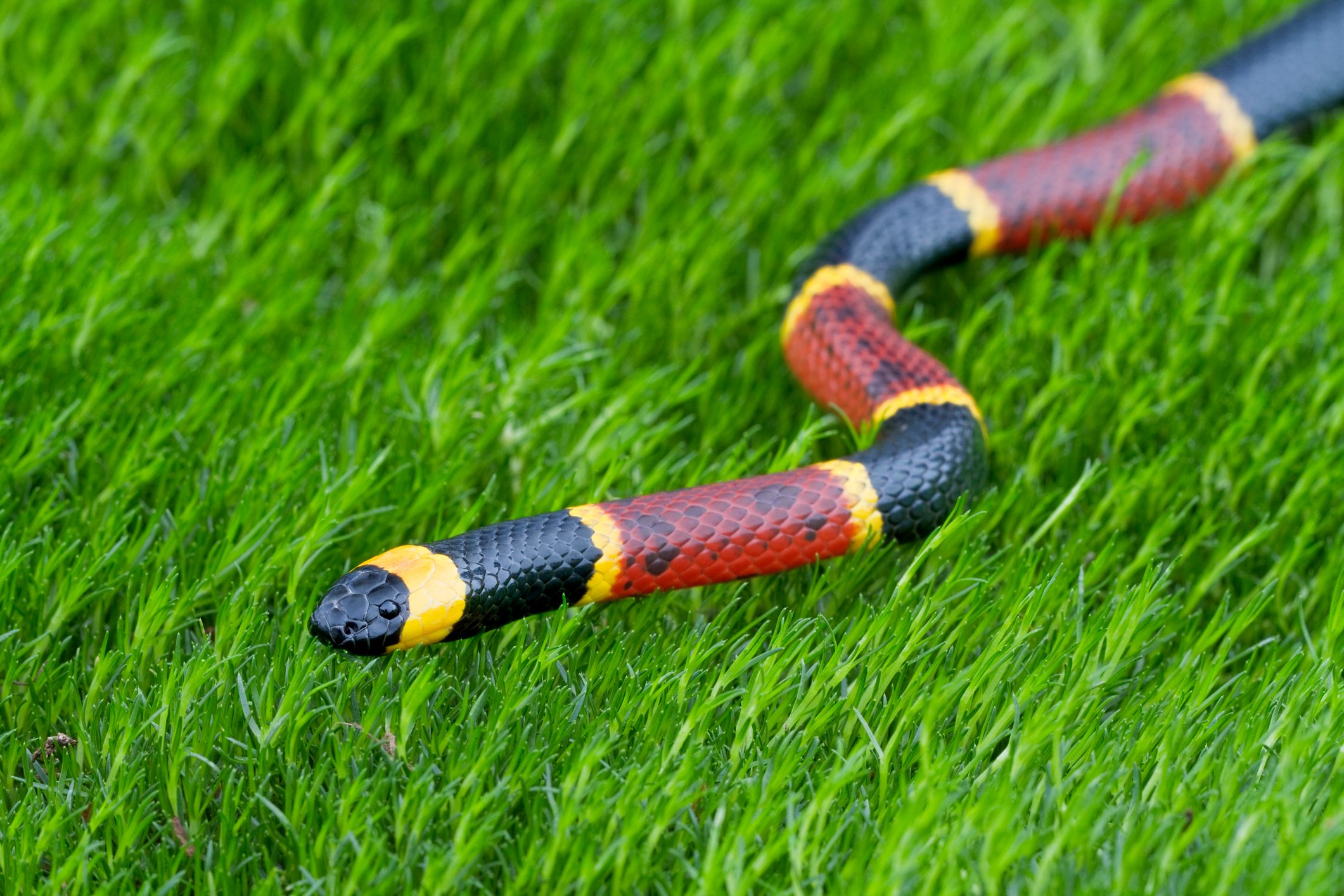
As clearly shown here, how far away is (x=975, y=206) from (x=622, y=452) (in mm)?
1400

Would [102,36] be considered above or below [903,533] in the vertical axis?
above

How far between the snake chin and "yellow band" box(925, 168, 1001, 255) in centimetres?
210

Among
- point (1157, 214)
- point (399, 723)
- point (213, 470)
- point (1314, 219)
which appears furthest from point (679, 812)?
point (1314, 219)

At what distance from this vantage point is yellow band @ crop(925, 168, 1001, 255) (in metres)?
3.73

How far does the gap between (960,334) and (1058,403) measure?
0.39 m

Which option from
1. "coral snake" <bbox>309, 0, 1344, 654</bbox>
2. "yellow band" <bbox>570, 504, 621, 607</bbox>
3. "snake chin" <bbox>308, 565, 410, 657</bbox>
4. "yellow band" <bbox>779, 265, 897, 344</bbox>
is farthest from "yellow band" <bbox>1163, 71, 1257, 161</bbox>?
"snake chin" <bbox>308, 565, 410, 657</bbox>

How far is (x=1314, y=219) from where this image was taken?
4.11 m

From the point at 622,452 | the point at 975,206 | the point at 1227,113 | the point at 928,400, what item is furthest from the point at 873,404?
the point at 1227,113

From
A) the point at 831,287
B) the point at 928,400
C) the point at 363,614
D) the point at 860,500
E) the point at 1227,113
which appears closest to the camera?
the point at 363,614

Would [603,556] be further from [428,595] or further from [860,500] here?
[860,500]

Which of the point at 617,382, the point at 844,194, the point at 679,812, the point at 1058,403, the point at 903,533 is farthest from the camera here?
the point at 844,194

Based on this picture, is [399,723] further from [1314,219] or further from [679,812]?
[1314,219]

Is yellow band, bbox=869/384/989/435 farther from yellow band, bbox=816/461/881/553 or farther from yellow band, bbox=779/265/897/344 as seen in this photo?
yellow band, bbox=779/265/897/344

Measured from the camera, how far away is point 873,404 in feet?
10.5
